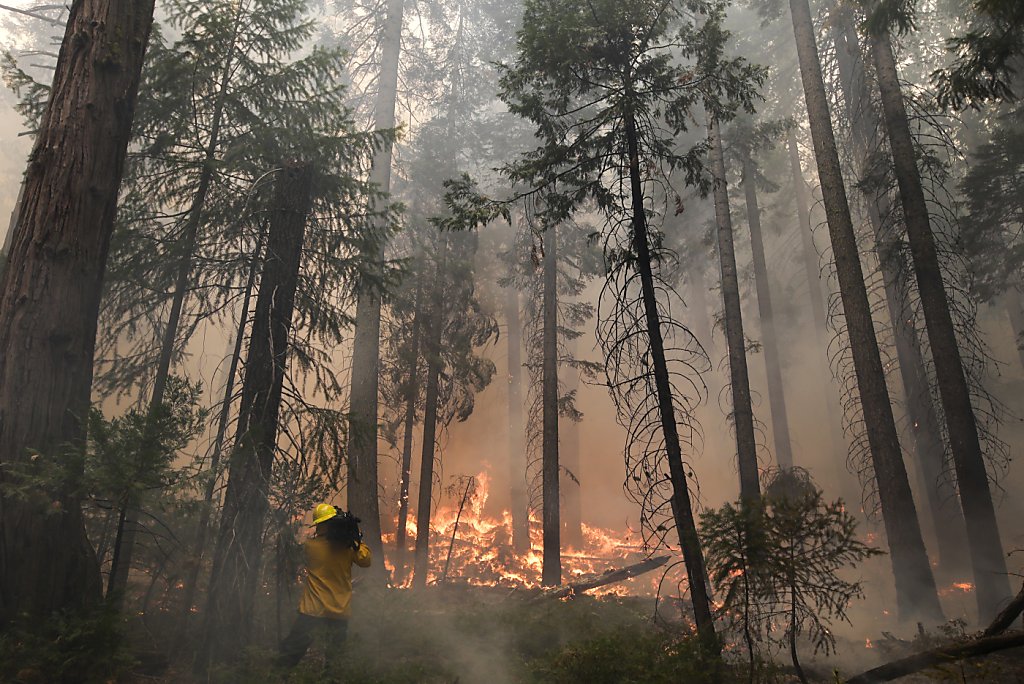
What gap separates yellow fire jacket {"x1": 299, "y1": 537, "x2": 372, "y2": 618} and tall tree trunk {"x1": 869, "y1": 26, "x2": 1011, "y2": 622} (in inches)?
336

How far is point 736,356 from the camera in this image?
11.2 m

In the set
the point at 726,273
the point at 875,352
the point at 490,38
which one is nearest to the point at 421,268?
the point at 726,273

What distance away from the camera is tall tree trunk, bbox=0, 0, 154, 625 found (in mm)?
5223

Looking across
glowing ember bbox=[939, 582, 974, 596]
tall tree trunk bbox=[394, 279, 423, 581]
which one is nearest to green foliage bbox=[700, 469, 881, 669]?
tall tree trunk bbox=[394, 279, 423, 581]

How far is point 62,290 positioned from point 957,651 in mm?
9138

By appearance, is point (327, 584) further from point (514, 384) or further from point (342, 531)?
point (514, 384)

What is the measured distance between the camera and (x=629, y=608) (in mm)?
10031

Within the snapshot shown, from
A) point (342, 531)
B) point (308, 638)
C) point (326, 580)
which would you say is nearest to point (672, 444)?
point (342, 531)

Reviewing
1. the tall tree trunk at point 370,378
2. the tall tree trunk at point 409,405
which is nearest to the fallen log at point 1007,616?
the tall tree trunk at point 370,378

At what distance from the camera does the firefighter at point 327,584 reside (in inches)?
232

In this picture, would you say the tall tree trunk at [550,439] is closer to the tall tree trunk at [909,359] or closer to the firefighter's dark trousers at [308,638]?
the tall tree trunk at [909,359]

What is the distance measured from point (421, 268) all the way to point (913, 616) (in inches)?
500

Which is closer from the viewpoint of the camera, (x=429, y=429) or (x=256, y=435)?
(x=256, y=435)

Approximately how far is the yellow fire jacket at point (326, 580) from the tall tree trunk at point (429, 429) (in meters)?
7.61
